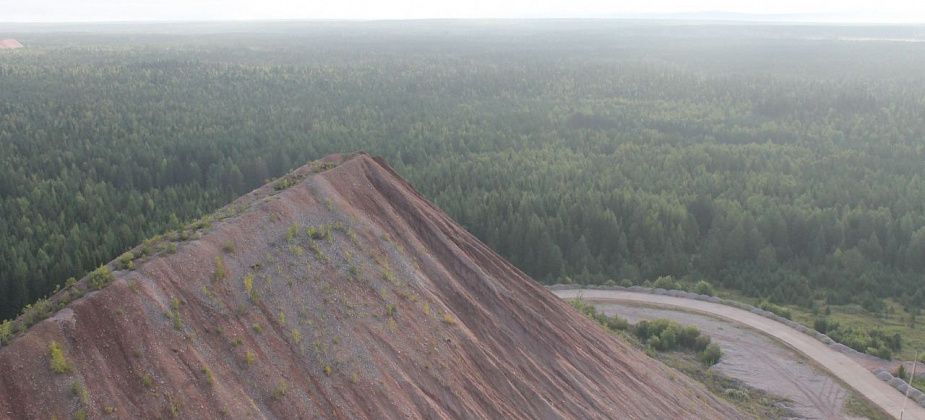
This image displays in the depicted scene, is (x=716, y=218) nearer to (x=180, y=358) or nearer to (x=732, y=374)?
(x=732, y=374)

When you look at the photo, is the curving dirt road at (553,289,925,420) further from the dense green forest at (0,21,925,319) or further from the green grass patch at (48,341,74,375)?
the green grass patch at (48,341,74,375)

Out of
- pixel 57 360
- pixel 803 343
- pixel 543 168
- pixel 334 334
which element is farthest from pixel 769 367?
pixel 543 168

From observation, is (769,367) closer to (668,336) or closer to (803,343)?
(803,343)

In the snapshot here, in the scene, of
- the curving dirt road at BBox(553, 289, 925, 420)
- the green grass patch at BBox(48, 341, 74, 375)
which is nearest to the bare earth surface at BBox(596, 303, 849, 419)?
the curving dirt road at BBox(553, 289, 925, 420)

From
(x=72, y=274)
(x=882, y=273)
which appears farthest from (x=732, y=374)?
(x=72, y=274)

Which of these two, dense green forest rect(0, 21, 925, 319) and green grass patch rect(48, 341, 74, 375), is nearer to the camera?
green grass patch rect(48, 341, 74, 375)
